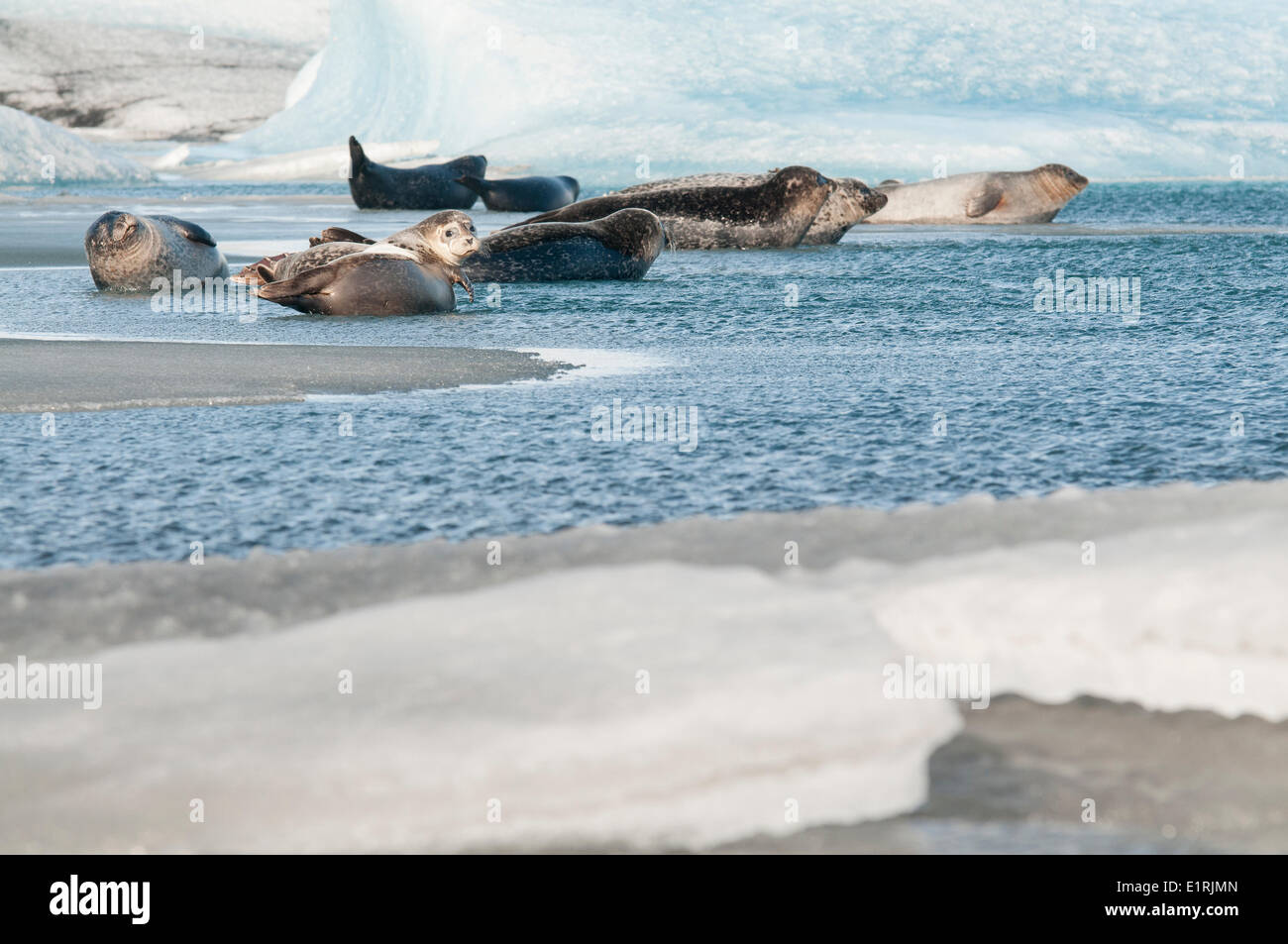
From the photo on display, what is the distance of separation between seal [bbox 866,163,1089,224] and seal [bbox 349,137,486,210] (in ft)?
21.0

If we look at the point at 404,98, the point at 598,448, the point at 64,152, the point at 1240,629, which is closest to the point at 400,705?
the point at 1240,629

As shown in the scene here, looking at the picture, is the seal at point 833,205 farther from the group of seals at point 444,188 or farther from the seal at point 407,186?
the seal at point 407,186

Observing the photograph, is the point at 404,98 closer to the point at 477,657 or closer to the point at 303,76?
the point at 303,76

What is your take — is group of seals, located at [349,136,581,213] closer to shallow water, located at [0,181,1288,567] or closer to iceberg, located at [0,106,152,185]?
shallow water, located at [0,181,1288,567]

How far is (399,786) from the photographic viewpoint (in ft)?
5.41

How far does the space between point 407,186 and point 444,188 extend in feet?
1.78

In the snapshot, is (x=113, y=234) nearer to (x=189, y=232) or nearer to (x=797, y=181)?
(x=189, y=232)

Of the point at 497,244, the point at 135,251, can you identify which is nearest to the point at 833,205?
the point at 497,244

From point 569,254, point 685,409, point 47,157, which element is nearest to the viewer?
point 685,409

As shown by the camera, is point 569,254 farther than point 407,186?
No

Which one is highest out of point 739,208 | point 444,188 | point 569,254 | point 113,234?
point 444,188

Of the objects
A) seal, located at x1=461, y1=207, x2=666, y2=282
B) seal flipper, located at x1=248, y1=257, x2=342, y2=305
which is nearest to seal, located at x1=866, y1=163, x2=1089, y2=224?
seal, located at x1=461, y1=207, x2=666, y2=282

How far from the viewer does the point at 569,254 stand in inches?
313

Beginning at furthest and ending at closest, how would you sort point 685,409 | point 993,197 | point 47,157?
1. point 47,157
2. point 993,197
3. point 685,409
